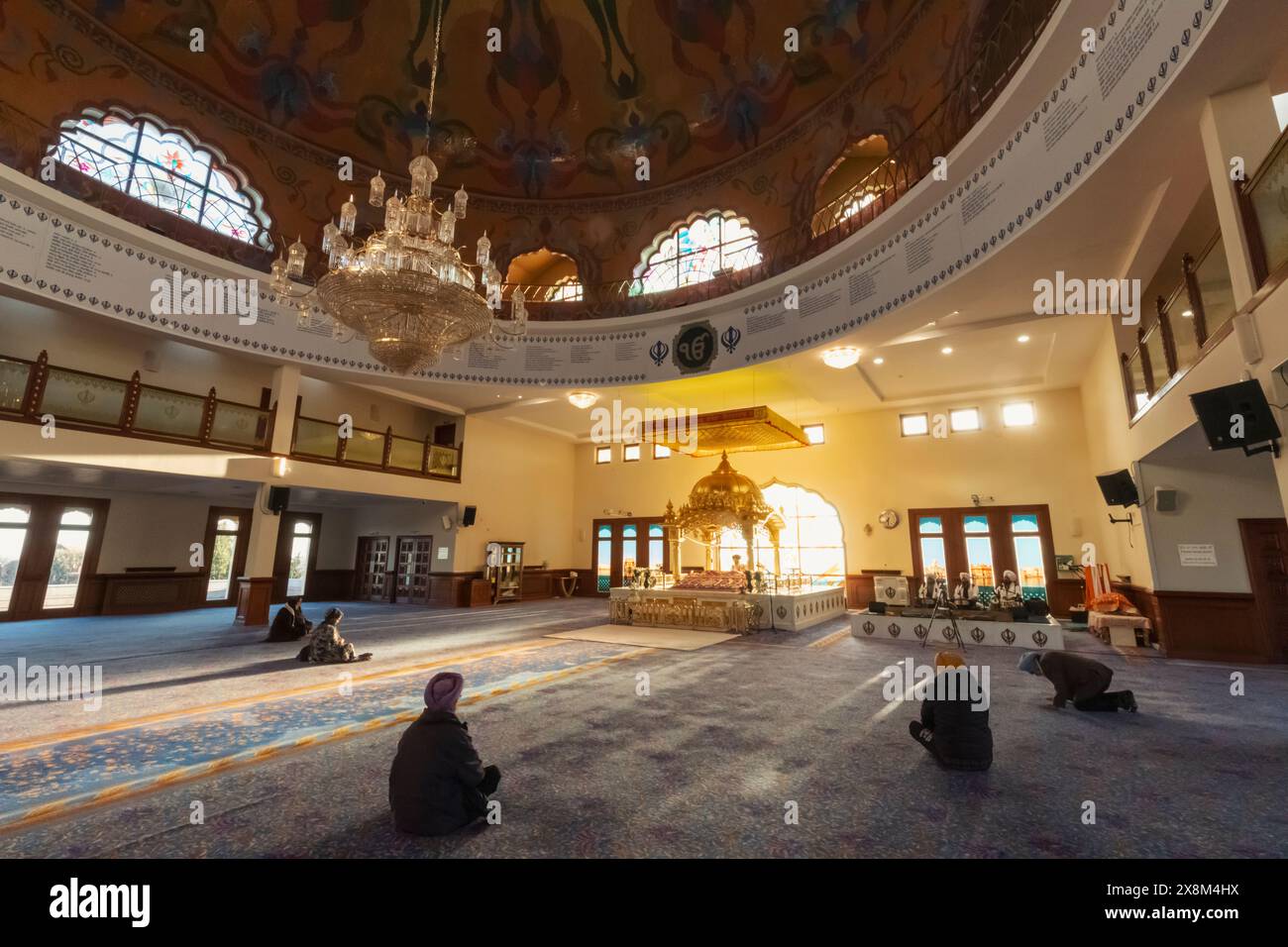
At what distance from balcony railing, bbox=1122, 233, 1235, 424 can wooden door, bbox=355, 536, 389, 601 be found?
1525cm

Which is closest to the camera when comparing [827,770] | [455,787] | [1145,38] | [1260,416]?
[455,787]

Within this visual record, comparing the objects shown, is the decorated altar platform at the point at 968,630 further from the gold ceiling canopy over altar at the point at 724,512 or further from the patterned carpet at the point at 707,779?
the gold ceiling canopy over altar at the point at 724,512

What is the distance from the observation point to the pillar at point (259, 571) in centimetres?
903

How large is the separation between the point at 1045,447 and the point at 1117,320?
4067 mm

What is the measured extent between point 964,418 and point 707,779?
1124cm

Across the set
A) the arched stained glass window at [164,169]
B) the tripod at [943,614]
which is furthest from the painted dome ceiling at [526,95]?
the tripod at [943,614]

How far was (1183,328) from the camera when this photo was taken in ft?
16.7

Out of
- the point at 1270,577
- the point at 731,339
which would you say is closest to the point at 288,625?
the point at 731,339

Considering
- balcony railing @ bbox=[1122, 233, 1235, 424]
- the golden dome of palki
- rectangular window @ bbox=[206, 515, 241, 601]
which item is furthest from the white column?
rectangular window @ bbox=[206, 515, 241, 601]

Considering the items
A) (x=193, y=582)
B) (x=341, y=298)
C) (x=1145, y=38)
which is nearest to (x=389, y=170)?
(x=341, y=298)

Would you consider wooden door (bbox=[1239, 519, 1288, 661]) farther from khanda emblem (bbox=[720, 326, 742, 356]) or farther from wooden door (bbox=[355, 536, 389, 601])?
wooden door (bbox=[355, 536, 389, 601])

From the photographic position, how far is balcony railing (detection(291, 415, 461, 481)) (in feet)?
33.1
